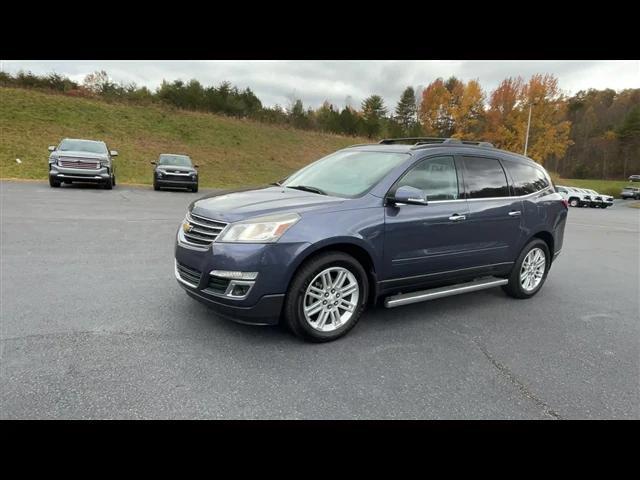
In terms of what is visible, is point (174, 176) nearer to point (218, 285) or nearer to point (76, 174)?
point (76, 174)

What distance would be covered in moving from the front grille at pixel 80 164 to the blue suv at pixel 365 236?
461 inches

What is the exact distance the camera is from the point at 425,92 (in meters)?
60.7

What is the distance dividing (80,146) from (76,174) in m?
1.41

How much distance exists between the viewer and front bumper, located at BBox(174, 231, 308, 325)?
3.40 meters

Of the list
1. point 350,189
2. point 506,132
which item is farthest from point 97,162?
point 506,132

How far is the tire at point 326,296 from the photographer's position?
11.7 feet

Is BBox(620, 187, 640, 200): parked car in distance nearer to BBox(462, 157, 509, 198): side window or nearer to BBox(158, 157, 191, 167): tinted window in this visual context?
BBox(158, 157, 191, 167): tinted window

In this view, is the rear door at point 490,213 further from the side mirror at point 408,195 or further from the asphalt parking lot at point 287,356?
the side mirror at point 408,195

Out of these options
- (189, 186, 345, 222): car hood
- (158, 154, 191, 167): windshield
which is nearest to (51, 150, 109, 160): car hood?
(158, 154, 191, 167): windshield

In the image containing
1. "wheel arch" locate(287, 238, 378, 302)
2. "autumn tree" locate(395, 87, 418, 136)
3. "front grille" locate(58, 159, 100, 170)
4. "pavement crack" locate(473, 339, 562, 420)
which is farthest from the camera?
"autumn tree" locate(395, 87, 418, 136)

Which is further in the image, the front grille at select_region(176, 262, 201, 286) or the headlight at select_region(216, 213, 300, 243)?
the front grille at select_region(176, 262, 201, 286)

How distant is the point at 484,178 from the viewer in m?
4.86

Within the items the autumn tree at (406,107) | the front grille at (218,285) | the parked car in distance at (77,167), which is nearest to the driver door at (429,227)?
the front grille at (218,285)

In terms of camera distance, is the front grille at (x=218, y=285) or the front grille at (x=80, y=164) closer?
the front grille at (x=218, y=285)
